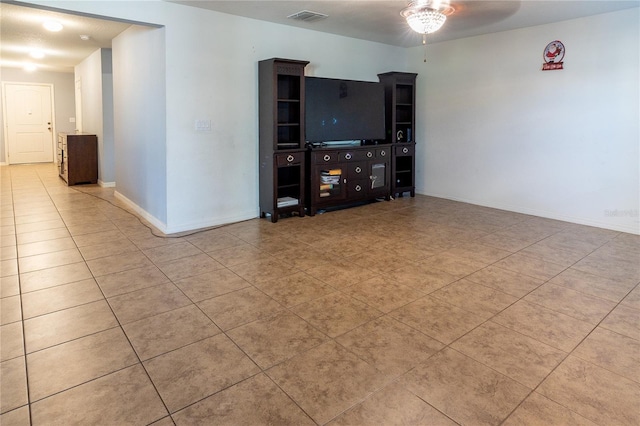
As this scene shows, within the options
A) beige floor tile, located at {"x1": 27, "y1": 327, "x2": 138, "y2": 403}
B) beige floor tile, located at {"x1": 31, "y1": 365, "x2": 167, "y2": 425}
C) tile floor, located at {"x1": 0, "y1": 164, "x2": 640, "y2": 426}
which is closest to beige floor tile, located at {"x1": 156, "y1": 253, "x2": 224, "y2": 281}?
tile floor, located at {"x1": 0, "y1": 164, "x2": 640, "y2": 426}

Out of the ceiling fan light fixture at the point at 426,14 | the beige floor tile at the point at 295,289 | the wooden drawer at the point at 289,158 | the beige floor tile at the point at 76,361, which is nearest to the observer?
the beige floor tile at the point at 76,361

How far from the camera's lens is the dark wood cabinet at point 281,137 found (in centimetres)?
496

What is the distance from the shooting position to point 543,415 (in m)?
1.79

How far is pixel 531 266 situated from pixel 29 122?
11.7m

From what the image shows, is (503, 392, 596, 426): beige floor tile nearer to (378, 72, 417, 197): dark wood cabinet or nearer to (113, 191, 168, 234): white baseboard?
(113, 191, 168, 234): white baseboard

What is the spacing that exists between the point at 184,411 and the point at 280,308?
107 centimetres

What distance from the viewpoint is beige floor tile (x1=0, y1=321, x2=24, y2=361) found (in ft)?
7.30

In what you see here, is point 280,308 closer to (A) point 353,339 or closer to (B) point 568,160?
(A) point 353,339

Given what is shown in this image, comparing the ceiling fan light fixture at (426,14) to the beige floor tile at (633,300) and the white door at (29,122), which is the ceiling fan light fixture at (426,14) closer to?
the beige floor tile at (633,300)

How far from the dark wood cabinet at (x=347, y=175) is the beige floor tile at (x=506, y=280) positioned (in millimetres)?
2562

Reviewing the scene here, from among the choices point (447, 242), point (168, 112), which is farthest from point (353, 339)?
point (168, 112)

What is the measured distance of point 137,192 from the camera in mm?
5594

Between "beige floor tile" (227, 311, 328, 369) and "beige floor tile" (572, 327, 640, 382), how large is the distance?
1.45 meters

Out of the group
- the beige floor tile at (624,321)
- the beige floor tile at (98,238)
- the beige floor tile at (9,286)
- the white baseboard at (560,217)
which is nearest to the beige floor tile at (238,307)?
the beige floor tile at (9,286)
